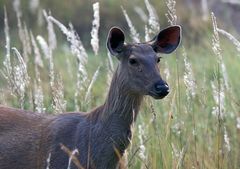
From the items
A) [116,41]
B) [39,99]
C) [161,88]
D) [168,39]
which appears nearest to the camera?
[161,88]

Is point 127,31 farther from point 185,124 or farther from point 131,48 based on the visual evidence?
point 131,48

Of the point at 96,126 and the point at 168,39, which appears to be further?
the point at 168,39

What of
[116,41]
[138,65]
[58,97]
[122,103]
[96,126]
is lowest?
[96,126]

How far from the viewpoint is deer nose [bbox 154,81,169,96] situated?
5922 mm

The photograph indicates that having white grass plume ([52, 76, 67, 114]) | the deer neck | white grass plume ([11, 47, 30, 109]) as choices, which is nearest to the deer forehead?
the deer neck

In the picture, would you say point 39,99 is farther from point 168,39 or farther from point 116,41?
point 168,39

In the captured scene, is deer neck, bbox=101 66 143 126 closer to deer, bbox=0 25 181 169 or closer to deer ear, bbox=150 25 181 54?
deer, bbox=0 25 181 169

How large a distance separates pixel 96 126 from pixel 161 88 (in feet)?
2.19

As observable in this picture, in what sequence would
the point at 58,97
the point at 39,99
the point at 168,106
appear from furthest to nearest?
the point at 168,106
the point at 39,99
the point at 58,97

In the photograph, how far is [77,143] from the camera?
20.9ft

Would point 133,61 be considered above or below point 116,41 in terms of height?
below

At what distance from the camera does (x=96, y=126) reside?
641 centimetres

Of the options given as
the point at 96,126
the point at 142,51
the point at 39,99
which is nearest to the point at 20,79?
the point at 39,99

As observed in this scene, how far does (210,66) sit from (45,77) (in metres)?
2.11
